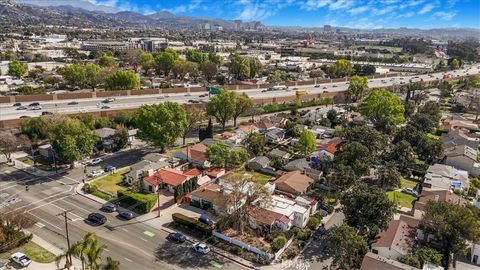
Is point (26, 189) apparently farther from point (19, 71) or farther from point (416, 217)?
point (19, 71)

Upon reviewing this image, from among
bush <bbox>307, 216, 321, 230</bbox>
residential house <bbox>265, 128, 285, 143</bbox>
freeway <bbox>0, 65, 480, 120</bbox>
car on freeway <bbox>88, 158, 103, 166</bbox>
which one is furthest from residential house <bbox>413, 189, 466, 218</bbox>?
freeway <bbox>0, 65, 480, 120</bbox>

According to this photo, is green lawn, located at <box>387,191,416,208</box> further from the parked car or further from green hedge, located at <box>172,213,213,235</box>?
green hedge, located at <box>172,213,213,235</box>

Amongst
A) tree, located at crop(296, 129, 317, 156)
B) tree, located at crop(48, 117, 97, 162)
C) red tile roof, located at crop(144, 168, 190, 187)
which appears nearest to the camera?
red tile roof, located at crop(144, 168, 190, 187)

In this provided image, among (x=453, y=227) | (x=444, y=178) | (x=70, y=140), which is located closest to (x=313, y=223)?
(x=453, y=227)

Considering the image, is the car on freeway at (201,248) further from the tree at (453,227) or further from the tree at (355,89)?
the tree at (355,89)

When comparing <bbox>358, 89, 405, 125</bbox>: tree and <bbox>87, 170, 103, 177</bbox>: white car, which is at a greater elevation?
<bbox>358, 89, 405, 125</bbox>: tree

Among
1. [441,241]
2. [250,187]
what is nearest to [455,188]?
[441,241]

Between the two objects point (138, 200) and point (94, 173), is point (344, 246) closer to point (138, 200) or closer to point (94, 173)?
point (138, 200)
